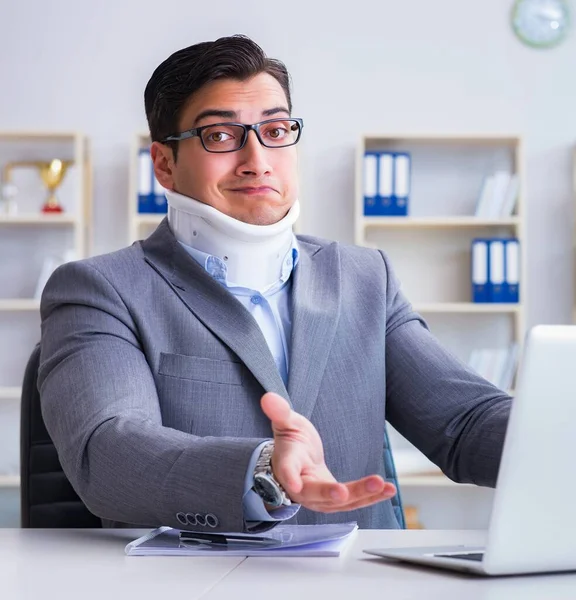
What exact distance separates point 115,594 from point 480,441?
753mm

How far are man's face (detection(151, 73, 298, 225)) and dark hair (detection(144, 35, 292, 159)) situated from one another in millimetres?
Result: 15

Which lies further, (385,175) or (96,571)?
(385,175)

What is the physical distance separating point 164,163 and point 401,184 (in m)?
2.60

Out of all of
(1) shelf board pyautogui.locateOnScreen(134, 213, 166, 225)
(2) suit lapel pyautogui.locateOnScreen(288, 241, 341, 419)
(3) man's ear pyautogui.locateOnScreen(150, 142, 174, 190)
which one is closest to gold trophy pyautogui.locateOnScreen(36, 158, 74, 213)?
(1) shelf board pyautogui.locateOnScreen(134, 213, 166, 225)

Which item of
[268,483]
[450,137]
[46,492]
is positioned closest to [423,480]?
[450,137]

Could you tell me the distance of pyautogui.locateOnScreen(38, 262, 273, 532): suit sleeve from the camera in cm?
104

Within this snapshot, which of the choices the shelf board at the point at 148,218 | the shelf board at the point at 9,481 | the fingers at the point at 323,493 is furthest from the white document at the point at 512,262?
the fingers at the point at 323,493

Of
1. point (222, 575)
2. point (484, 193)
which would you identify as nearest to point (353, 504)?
point (222, 575)

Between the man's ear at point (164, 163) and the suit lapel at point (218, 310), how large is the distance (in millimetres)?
155

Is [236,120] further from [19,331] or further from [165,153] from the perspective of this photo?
[19,331]

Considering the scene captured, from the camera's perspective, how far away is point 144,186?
4.22 m

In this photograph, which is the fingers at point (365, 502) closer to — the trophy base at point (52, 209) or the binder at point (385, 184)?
the binder at point (385, 184)

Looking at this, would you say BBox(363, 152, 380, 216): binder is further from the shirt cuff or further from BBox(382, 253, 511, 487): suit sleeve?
the shirt cuff

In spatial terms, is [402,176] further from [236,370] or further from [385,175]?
[236,370]
